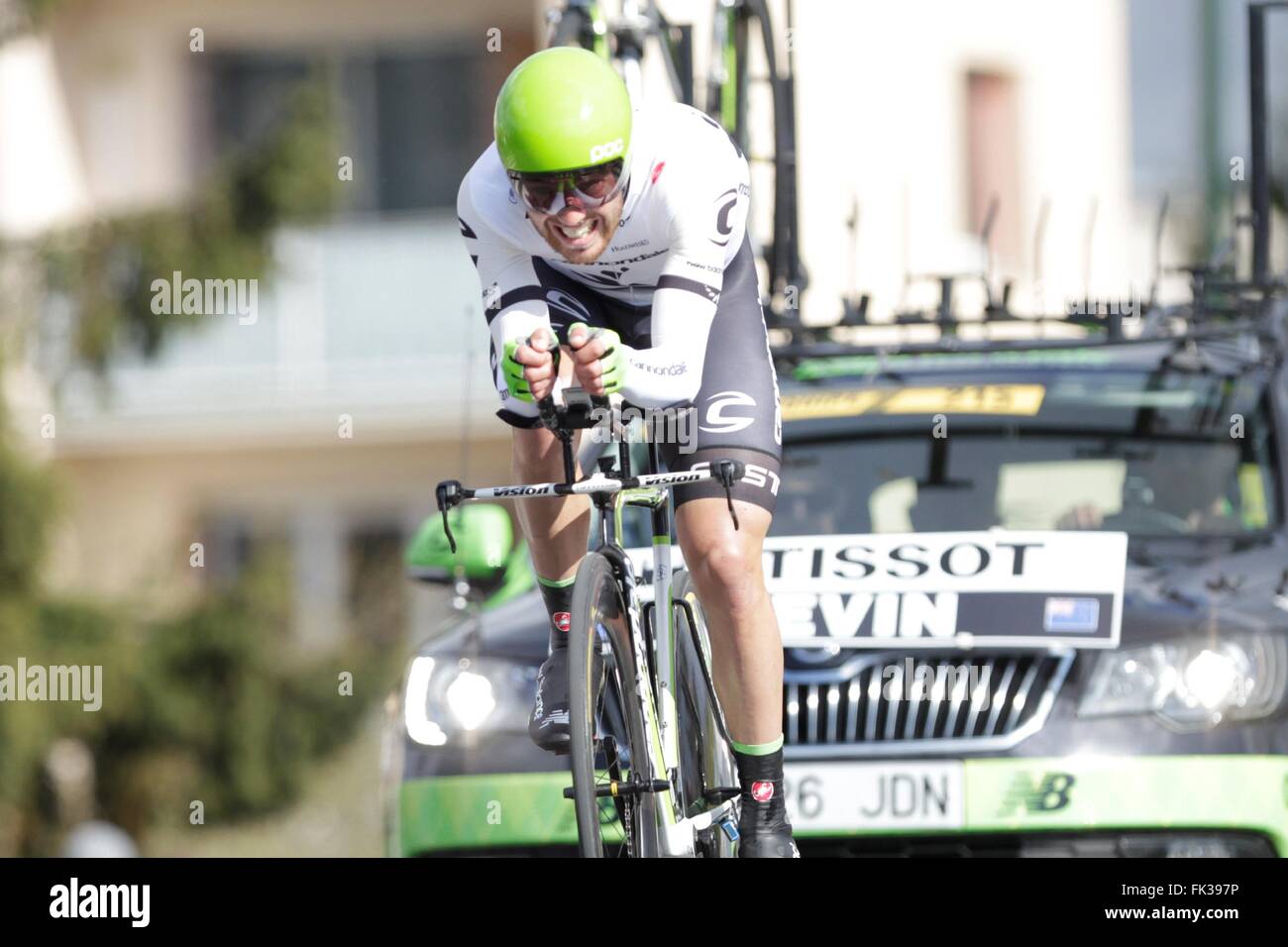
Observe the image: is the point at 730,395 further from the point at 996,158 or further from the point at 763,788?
the point at 996,158

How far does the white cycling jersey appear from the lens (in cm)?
439

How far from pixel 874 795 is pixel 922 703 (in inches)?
10.0

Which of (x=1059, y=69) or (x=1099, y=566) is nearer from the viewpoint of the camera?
(x=1099, y=566)

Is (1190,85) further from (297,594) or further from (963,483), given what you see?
(963,483)

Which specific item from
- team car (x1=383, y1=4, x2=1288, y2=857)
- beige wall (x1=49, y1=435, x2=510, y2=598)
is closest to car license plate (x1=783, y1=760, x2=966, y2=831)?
team car (x1=383, y1=4, x2=1288, y2=857)

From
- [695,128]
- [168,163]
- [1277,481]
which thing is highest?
[168,163]

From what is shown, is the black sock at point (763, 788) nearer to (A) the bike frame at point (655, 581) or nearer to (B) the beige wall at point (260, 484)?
(A) the bike frame at point (655, 581)

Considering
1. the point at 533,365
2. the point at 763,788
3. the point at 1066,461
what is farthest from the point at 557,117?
the point at 1066,461

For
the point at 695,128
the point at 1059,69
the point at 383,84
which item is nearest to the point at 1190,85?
the point at 1059,69

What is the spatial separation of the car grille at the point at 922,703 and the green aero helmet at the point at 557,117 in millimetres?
1713

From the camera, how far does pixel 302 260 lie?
669 inches

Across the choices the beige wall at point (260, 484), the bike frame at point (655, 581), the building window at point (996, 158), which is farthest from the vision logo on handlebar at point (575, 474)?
the building window at point (996, 158)

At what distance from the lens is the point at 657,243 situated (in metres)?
4.49
